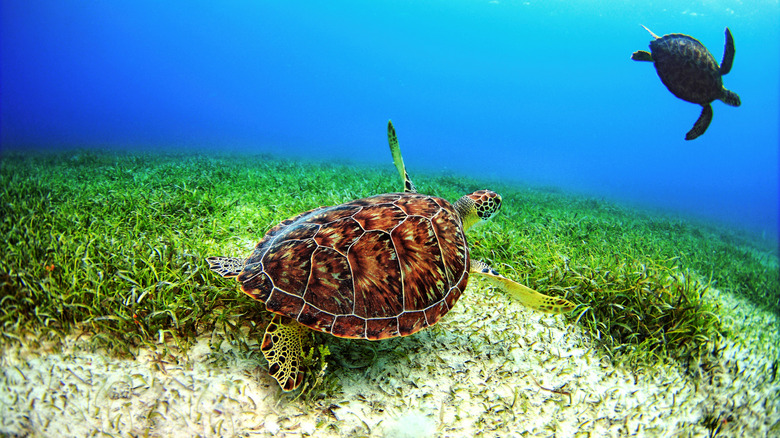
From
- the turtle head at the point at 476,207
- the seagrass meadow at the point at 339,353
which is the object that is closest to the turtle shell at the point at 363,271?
the seagrass meadow at the point at 339,353

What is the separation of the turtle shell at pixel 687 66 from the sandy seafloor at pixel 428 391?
4408 mm

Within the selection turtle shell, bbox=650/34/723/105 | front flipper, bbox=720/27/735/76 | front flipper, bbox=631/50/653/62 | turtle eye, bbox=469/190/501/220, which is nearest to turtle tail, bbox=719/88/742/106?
turtle shell, bbox=650/34/723/105

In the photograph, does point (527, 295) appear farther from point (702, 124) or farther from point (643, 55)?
point (702, 124)

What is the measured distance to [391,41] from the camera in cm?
7250

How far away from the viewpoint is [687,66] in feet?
15.9

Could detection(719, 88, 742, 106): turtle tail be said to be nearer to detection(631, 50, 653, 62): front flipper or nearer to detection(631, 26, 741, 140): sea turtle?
detection(631, 26, 741, 140): sea turtle

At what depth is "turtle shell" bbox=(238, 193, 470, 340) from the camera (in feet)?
5.24

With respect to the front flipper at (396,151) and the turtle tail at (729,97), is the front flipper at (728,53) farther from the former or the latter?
the front flipper at (396,151)

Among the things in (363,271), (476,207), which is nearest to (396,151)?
(476,207)

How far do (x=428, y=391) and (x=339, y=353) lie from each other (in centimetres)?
59

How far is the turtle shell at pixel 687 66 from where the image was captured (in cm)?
479

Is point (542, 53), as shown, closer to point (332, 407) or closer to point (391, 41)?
point (391, 41)

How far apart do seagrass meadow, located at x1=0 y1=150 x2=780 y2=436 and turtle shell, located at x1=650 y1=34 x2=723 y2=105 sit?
155 inches

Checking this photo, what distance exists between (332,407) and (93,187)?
16.2ft
